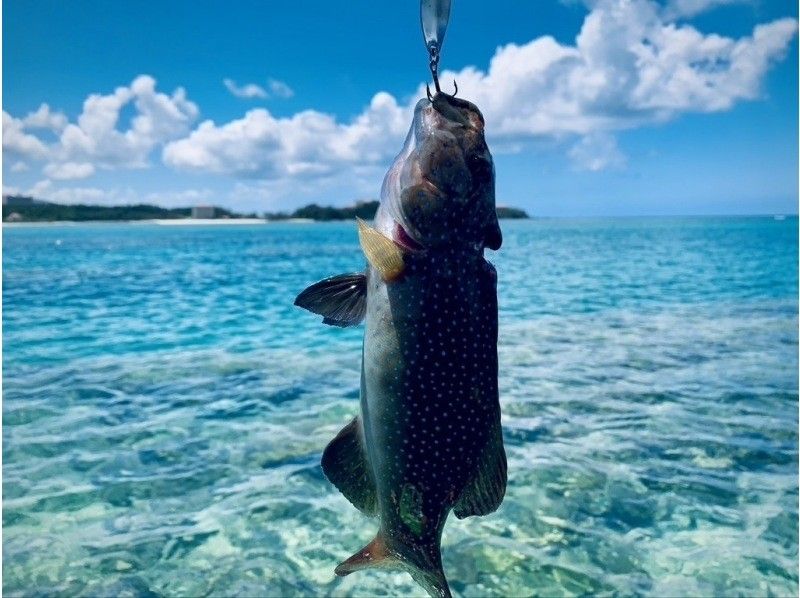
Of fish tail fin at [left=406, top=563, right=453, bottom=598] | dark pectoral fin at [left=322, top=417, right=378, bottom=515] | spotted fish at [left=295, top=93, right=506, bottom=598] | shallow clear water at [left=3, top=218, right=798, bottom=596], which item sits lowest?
shallow clear water at [left=3, top=218, right=798, bottom=596]

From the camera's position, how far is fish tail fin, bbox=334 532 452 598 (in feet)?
8.66

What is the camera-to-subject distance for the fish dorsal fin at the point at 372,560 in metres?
2.69

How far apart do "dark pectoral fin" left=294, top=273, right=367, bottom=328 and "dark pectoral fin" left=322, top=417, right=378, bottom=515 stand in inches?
19.1

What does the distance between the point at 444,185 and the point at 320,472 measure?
806cm

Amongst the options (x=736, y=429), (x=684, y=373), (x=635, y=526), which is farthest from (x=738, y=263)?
(x=635, y=526)

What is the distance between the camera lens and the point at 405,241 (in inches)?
97.9

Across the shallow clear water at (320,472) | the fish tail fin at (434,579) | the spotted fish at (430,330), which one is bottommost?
the shallow clear water at (320,472)

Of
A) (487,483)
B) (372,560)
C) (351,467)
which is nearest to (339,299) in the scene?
(351,467)

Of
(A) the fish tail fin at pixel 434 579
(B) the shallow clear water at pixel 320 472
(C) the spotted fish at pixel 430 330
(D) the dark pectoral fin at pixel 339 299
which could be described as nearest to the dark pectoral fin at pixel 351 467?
(C) the spotted fish at pixel 430 330

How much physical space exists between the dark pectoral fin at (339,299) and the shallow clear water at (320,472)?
5.49 metres


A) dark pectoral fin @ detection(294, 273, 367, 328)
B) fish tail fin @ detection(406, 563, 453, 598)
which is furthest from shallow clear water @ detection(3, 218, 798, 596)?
dark pectoral fin @ detection(294, 273, 367, 328)

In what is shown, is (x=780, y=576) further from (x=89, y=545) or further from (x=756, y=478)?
(x=89, y=545)

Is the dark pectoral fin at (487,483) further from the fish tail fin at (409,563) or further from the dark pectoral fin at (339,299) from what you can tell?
the dark pectoral fin at (339,299)

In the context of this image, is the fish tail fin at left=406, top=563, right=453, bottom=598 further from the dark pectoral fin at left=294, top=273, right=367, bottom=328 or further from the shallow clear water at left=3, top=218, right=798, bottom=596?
the shallow clear water at left=3, top=218, right=798, bottom=596
